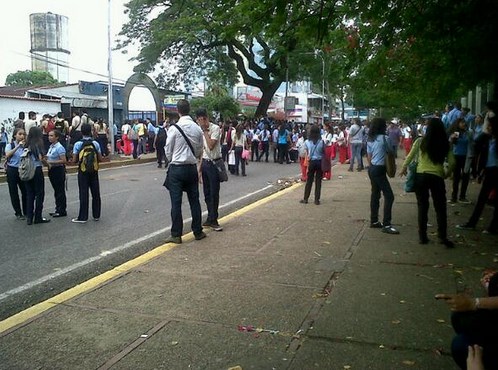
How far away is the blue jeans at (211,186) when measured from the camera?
7.50 m

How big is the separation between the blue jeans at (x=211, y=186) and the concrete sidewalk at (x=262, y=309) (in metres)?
0.64

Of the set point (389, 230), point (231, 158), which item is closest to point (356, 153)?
point (231, 158)

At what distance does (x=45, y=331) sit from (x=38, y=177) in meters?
5.05

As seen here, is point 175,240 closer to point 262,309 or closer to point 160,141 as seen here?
point 262,309

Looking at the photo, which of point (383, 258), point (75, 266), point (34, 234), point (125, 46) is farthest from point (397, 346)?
point (125, 46)

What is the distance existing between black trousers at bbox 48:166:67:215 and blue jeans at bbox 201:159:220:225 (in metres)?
2.93

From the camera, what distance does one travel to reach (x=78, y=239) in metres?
7.22

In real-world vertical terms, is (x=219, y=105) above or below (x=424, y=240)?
above

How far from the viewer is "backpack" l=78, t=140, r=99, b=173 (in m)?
8.41

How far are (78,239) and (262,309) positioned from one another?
156 inches

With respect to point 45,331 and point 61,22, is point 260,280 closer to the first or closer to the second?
point 45,331

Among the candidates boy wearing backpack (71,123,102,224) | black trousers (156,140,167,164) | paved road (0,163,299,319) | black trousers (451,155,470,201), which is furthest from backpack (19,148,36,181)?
black trousers (156,140,167,164)

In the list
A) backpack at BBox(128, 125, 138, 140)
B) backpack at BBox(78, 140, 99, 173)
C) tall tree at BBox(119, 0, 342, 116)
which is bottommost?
backpack at BBox(78, 140, 99, 173)

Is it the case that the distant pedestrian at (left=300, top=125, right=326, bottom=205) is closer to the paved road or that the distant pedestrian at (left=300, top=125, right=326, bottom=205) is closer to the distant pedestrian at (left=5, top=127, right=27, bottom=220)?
the paved road
